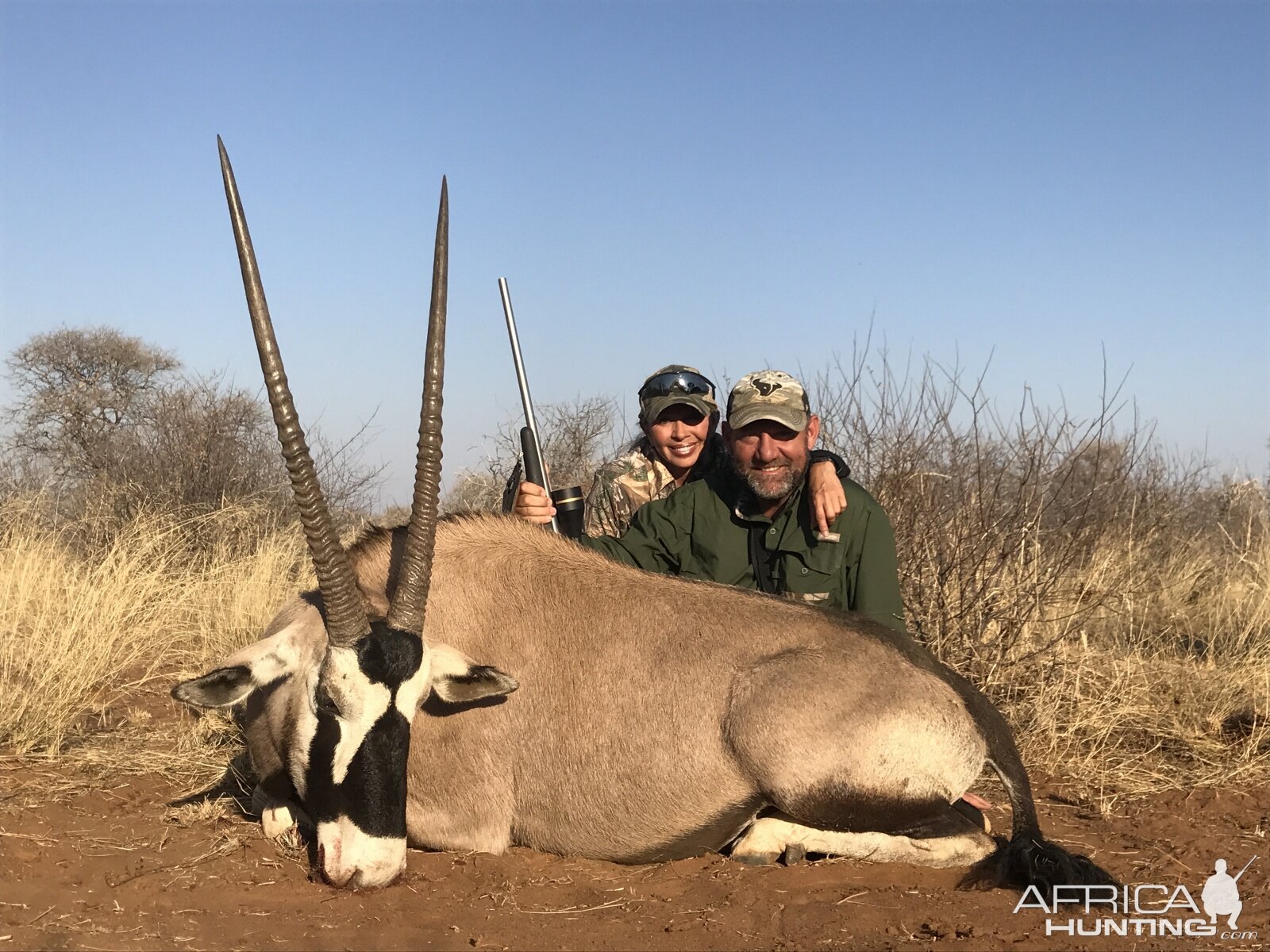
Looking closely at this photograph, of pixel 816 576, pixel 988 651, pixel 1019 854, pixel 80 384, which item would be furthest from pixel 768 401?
pixel 80 384

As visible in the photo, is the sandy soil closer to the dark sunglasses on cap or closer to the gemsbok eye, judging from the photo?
the gemsbok eye

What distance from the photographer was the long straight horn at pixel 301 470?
371cm

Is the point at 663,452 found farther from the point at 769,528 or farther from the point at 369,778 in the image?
the point at 369,778

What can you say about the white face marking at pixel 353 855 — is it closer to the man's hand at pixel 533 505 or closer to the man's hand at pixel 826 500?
the man's hand at pixel 533 505

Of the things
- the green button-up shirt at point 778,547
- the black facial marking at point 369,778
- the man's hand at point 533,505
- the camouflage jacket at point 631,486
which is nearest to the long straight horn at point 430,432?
the black facial marking at point 369,778

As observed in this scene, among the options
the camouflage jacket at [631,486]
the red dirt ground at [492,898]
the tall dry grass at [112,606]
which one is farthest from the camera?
the camouflage jacket at [631,486]

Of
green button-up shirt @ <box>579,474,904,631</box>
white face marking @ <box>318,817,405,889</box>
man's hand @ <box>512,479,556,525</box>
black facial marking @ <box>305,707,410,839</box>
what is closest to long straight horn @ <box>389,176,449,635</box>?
black facial marking @ <box>305,707,410,839</box>

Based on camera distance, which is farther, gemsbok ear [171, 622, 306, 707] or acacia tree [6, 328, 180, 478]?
acacia tree [6, 328, 180, 478]

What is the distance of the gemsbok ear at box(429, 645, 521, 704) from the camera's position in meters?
4.01

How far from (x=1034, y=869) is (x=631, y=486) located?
3549 millimetres

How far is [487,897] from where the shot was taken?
381cm

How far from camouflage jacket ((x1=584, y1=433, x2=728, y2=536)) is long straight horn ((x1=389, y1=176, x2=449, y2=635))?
2.69 m

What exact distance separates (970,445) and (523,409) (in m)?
2.81

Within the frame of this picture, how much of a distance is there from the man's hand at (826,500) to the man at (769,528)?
0.06m
